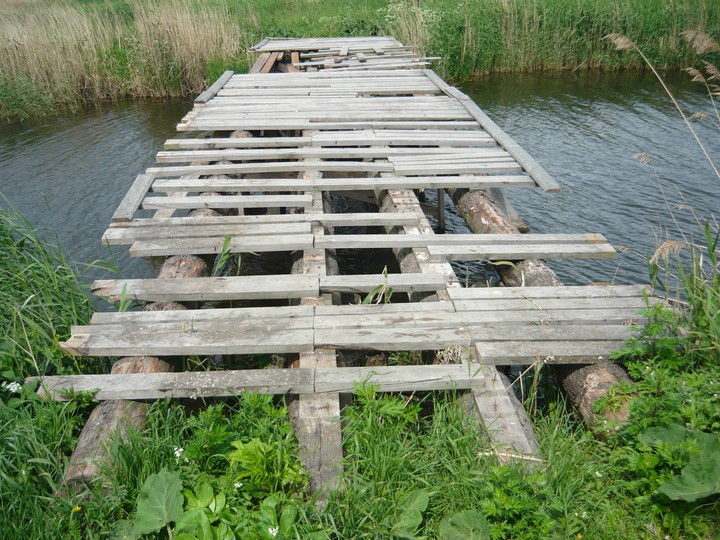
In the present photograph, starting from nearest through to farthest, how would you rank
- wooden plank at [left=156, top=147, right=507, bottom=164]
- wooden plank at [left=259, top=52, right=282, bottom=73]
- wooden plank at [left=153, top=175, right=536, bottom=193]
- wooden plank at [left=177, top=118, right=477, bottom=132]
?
1. wooden plank at [left=153, top=175, right=536, bottom=193]
2. wooden plank at [left=156, top=147, right=507, bottom=164]
3. wooden plank at [left=177, top=118, right=477, bottom=132]
4. wooden plank at [left=259, top=52, right=282, bottom=73]

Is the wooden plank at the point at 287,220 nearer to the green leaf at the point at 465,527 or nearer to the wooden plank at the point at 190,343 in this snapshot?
the wooden plank at the point at 190,343

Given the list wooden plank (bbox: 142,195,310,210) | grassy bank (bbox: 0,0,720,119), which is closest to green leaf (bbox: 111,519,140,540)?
wooden plank (bbox: 142,195,310,210)

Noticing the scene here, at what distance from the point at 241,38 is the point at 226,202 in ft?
29.2

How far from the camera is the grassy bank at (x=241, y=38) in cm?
1095

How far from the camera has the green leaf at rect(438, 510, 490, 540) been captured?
203 centimetres

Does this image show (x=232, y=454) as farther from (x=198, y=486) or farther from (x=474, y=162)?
(x=474, y=162)

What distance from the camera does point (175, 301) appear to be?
11.6 ft

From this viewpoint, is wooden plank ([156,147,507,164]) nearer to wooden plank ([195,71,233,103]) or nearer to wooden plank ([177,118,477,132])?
wooden plank ([177,118,477,132])

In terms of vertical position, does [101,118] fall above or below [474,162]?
below

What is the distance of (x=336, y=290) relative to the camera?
355cm

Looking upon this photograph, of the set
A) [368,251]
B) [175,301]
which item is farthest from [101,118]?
[175,301]

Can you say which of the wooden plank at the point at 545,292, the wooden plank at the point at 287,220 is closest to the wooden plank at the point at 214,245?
the wooden plank at the point at 287,220

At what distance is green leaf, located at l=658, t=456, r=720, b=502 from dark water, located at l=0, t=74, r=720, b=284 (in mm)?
2735

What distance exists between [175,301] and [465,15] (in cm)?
1105
